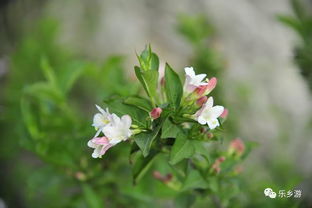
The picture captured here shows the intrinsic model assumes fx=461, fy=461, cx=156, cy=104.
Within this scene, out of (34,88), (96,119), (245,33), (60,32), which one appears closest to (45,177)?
(34,88)

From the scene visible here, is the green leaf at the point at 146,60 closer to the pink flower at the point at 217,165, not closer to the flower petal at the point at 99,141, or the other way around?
the flower petal at the point at 99,141

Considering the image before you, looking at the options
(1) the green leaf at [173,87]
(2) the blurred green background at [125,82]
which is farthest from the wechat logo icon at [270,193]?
(1) the green leaf at [173,87]

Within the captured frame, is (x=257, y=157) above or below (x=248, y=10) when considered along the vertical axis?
below

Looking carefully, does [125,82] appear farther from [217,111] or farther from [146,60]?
[217,111]

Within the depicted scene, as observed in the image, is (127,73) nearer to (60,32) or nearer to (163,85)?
(60,32)

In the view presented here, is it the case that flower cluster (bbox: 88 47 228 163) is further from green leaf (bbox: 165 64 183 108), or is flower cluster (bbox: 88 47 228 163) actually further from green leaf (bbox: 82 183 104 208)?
green leaf (bbox: 82 183 104 208)

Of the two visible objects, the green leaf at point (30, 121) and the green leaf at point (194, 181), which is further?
the green leaf at point (30, 121)

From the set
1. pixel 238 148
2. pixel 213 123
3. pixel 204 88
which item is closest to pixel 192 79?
pixel 204 88
